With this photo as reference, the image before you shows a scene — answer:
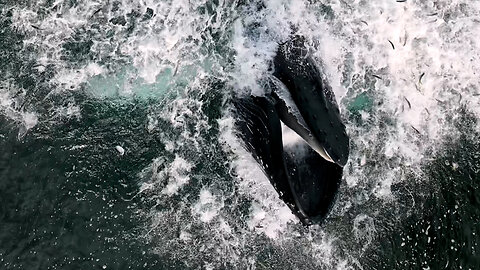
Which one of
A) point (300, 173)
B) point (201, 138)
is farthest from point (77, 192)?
point (300, 173)

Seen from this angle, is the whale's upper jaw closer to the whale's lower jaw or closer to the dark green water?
the whale's lower jaw

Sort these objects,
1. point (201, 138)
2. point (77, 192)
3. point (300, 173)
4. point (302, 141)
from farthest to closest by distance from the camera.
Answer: point (201, 138)
point (77, 192)
point (302, 141)
point (300, 173)

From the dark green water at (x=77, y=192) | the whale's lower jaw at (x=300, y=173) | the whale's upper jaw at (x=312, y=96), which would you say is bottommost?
the dark green water at (x=77, y=192)

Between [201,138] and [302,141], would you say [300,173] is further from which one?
[201,138]

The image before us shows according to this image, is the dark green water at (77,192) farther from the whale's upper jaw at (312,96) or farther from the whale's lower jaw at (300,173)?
the whale's upper jaw at (312,96)

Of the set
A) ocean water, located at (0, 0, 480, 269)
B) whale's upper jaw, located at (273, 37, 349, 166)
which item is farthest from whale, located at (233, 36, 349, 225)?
ocean water, located at (0, 0, 480, 269)

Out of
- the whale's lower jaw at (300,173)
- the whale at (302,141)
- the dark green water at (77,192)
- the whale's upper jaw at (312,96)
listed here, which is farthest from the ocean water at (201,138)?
the whale's lower jaw at (300,173)
